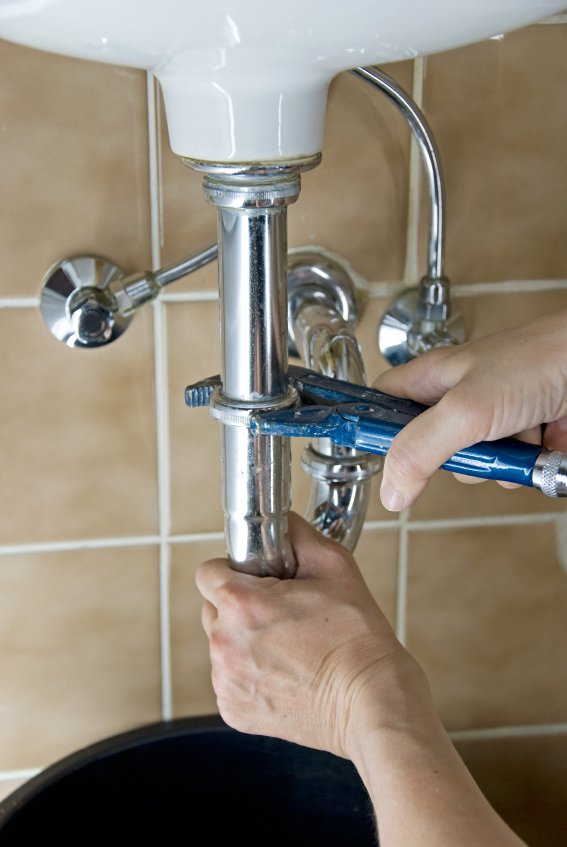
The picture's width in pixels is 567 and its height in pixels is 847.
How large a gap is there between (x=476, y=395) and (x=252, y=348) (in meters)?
0.12

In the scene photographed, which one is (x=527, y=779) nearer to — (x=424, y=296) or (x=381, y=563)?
(x=381, y=563)

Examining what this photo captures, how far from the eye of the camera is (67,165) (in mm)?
686

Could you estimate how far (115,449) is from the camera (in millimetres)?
762

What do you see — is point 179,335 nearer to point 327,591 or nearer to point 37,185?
point 37,185

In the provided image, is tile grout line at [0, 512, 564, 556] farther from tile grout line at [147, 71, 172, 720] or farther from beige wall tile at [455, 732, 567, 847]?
beige wall tile at [455, 732, 567, 847]

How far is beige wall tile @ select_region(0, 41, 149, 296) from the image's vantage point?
668mm

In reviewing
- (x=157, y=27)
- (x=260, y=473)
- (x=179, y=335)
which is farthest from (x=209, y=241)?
(x=157, y=27)

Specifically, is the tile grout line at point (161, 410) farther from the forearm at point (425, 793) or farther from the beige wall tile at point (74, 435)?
the forearm at point (425, 793)

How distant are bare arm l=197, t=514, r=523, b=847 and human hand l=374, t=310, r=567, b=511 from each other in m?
0.07

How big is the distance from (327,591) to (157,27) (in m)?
0.31

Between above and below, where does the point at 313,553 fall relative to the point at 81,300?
below

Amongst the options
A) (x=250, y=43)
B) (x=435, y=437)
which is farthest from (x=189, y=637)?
(x=250, y=43)

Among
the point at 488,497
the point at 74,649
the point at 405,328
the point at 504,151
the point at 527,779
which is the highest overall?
the point at 504,151

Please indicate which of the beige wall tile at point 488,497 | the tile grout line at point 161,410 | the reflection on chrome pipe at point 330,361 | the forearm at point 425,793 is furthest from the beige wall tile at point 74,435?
the forearm at point 425,793
